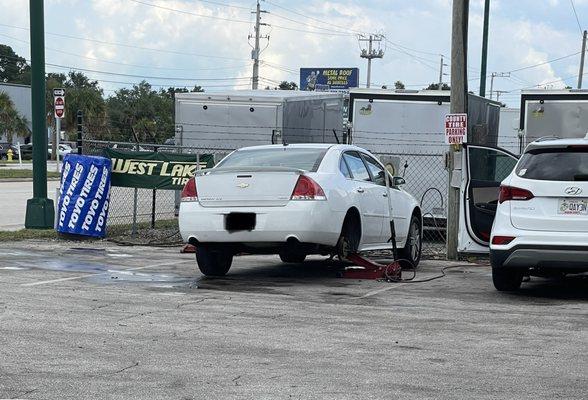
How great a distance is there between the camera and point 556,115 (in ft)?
58.7

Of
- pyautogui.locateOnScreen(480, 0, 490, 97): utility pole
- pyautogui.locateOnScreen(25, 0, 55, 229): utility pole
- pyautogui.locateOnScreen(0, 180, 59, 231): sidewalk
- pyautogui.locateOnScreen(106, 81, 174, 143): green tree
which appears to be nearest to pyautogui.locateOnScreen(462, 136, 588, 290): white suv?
pyautogui.locateOnScreen(25, 0, 55, 229): utility pole

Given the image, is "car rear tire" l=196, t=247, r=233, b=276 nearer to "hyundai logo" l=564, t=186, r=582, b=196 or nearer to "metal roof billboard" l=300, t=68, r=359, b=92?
"hyundai logo" l=564, t=186, r=582, b=196

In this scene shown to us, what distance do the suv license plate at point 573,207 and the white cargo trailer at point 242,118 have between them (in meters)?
10.2

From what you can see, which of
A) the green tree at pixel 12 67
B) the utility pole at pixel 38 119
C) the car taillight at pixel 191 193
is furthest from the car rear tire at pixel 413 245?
the green tree at pixel 12 67

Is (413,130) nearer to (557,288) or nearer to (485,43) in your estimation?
(557,288)

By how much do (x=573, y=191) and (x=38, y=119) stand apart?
10485 mm

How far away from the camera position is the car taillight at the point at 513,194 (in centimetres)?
1003

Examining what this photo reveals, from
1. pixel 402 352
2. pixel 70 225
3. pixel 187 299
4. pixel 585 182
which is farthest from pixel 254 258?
pixel 402 352

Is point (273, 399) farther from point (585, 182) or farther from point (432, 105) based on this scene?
point (432, 105)

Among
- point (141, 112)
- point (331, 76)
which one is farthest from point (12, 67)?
point (141, 112)

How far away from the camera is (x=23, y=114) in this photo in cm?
8556

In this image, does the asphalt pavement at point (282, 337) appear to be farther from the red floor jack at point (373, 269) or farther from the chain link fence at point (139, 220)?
the chain link fence at point (139, 220)

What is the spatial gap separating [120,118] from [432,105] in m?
57.7

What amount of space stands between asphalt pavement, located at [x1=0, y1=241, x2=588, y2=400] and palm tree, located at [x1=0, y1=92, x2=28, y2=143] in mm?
67731
